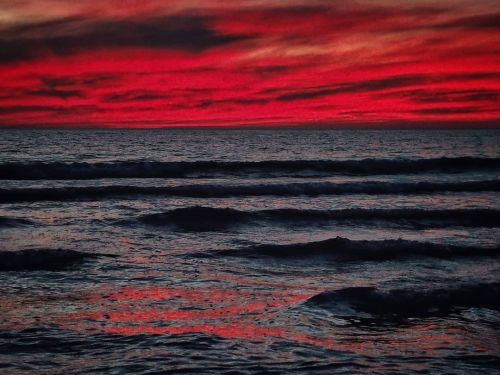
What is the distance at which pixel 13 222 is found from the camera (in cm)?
1677

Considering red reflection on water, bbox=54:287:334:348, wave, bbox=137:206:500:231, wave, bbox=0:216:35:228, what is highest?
wave, bbox=0:216:35:228

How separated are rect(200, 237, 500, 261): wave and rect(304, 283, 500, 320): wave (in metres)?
3.31

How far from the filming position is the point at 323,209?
21.0 meters

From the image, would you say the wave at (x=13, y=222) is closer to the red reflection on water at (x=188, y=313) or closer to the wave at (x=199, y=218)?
the wave at (x=199, y=218)

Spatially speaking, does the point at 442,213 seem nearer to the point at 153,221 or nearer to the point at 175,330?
the point at 153,221

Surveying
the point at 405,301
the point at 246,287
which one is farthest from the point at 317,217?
the point at 405,301

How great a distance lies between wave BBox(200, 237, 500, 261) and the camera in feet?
41.8

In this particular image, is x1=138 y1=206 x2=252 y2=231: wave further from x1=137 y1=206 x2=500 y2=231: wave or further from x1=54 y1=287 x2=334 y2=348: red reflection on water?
x1=54 y1=287 x2=334 y2=348: red reflection on water

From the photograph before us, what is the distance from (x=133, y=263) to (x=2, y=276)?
232 cm

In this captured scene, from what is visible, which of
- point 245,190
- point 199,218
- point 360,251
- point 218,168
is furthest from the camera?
point 218,168

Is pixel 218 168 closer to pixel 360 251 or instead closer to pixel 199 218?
pixel 199 218

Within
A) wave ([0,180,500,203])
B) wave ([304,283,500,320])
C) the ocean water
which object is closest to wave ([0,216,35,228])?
the ocean water

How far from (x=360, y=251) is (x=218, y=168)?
24.6 metres

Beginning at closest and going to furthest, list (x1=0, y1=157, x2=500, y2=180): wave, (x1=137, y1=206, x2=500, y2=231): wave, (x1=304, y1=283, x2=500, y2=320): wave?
(x1=304, y1=283, x2=500, y2=320): wave < (x1=137, y1=206, x2=500, y2=231): wave < (x1=0, y1=157, x2=500, y2=180): wave
